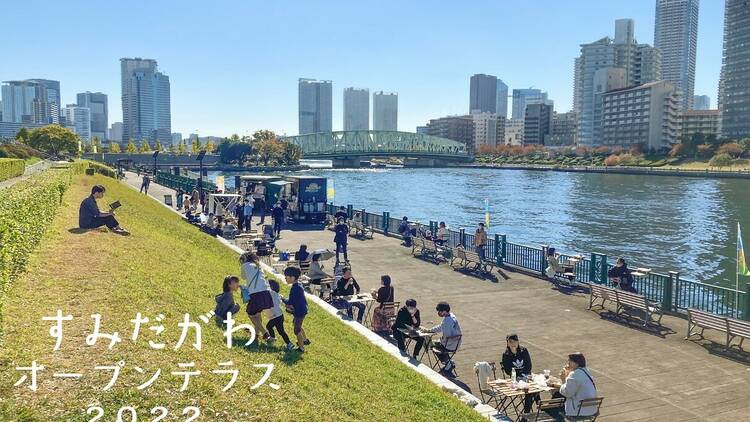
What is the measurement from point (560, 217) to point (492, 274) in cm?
4421

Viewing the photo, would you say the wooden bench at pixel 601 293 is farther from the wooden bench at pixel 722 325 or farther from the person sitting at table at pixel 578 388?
the person sitting at table at pixel 578 388

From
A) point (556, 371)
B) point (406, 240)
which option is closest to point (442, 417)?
point (556, 371)

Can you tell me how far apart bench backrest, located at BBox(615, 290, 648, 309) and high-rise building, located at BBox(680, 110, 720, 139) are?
618ft

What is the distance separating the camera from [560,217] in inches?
2403

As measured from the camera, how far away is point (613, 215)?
6219cm

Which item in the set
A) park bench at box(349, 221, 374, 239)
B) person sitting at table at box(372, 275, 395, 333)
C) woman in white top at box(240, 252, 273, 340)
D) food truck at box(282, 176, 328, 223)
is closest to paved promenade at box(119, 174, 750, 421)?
person sitting at table at box(372, 275, 395, 333)

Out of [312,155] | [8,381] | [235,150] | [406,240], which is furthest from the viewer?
[312,155]

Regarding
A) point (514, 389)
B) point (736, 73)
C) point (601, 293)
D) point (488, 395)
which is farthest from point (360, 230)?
point (736, 73)

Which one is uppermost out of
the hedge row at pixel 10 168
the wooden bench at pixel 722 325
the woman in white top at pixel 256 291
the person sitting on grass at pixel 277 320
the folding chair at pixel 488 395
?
the hedge row at pixel 10 168

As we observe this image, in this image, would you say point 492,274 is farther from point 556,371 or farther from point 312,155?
point 312,155

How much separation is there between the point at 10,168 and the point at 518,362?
3197cm

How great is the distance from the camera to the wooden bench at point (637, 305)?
13.6 meters

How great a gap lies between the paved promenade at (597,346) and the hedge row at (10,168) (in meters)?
21.2

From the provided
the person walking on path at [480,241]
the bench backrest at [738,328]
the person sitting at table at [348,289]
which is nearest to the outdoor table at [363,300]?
the person sitting at table at [348,289]
